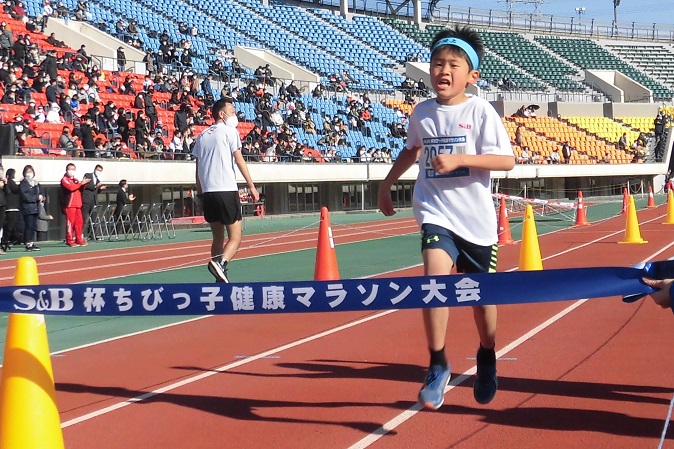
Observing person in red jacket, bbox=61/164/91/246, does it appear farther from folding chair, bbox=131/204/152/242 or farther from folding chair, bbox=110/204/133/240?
folding chair, bbox=131/204/152/242

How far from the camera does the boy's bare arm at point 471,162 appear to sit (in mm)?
5238

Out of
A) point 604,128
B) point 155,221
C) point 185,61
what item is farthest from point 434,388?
point 604,128

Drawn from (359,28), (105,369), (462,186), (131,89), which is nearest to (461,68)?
(462,186)

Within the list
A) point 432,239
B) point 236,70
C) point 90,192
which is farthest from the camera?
point 236,70

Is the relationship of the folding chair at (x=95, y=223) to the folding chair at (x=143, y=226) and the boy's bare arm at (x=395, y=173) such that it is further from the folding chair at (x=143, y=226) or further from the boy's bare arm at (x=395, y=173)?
the boy's bare arm at (x=395, y=173)

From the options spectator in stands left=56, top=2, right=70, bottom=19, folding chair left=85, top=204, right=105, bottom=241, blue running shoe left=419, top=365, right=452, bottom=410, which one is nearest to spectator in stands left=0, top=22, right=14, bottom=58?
folding chair left=85, top=204, right=105, bottom=241

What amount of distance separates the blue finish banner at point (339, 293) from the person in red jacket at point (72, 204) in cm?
1812

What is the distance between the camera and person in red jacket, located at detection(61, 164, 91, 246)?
75.0ft

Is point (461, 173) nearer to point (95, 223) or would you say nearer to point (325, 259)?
point (325, 259)

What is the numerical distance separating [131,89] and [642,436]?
28.5m

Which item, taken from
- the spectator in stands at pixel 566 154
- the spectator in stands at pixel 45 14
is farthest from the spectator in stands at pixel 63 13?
the spectator in stands at pixel 566 154

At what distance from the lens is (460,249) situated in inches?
221

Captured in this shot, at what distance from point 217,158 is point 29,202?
38.8 ft

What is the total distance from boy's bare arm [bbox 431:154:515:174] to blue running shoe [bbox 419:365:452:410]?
1033 mm
